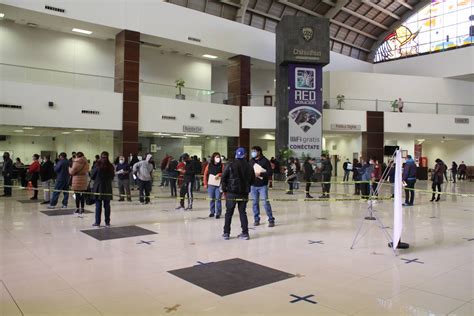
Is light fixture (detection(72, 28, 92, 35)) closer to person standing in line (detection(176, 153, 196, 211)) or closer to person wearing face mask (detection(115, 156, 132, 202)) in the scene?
person wearing face mask (detection(115, 156, 132, 202))

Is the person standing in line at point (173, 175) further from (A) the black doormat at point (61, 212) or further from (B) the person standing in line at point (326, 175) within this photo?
(B) the person standing in line at point (326, 175)

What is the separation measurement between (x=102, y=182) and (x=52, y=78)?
1116 centimetres

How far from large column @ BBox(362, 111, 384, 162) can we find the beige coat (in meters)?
20.8

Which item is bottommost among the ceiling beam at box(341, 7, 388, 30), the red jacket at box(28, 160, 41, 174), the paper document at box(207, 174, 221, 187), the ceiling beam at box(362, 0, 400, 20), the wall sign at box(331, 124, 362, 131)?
the paper document at box(207, 174, 221, 187)

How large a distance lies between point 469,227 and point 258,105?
55.5 feet

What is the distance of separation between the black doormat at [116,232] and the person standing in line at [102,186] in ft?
1.32

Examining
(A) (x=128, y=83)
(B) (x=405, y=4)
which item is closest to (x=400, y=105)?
(B) (x=405, y=4)

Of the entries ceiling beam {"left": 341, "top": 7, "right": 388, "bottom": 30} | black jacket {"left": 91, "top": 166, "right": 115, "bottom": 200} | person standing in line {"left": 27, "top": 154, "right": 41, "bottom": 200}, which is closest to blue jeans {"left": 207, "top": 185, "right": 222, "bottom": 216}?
black jacket {"left": 91, "top": 166, "right": 115, "bottom": 200}

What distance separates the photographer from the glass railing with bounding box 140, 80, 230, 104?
20719mm

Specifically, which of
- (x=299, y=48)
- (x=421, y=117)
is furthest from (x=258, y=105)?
(x=421, y=117)

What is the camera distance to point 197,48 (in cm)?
2253

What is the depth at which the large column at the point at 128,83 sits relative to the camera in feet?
64.2

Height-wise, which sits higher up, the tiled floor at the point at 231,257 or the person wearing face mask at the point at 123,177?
the person wearing face mask at the point at 123,177

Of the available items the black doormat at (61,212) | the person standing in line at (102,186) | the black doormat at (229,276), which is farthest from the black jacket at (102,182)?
the black doormat at (229,276)
